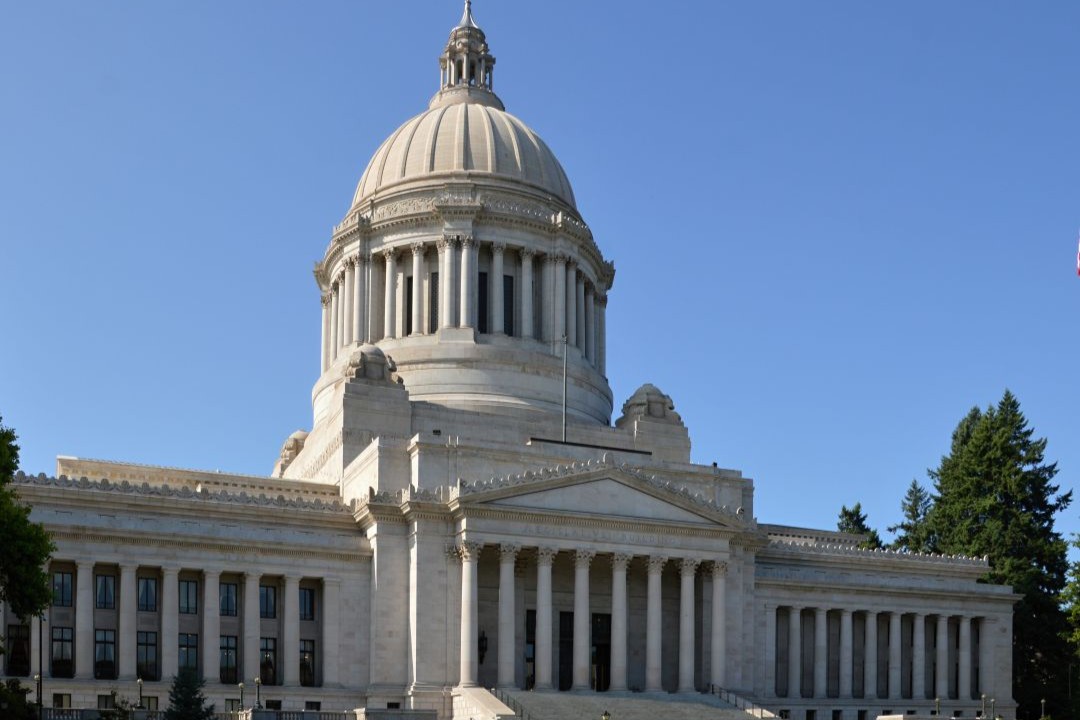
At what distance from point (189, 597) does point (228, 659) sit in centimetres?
362

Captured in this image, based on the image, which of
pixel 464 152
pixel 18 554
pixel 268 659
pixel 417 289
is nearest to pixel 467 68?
pixel 464 152

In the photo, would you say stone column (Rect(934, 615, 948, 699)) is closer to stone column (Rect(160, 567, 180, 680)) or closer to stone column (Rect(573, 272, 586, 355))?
stone column (Rect(573, 272, 586, 355))

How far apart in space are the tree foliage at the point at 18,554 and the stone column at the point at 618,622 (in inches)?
1226

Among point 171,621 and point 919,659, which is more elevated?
point 171,621

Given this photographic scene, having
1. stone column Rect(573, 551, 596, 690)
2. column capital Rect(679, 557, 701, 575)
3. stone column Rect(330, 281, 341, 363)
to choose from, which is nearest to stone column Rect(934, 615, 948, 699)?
column capital Rect(679, 557, 701, 575)

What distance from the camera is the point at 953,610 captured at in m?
93.8

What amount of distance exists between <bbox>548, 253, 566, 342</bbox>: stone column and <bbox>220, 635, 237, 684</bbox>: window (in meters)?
33.1

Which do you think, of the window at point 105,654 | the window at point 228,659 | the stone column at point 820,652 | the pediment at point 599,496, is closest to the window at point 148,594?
the window at point 105,654

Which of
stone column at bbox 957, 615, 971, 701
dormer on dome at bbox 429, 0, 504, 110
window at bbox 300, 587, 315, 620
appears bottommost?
stone column at bbox 957, 615, 971, 701

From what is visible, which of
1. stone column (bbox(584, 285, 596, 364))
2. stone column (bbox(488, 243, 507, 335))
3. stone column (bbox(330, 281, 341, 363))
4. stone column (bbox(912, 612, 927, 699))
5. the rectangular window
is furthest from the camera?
stone column (bbox(584, 285, 596, 364))

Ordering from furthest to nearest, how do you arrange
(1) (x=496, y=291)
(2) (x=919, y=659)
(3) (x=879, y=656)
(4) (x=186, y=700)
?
1. (1) (x=496, y=291)
2. (3) (x=879, y=656)
3. (2) (x=919, y=659)
4. (4) (x=186, y=700)

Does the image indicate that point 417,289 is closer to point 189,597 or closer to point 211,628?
point 189,597

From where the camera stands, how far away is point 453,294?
99.6 metres

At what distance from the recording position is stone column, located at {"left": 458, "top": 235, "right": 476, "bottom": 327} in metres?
99.0
